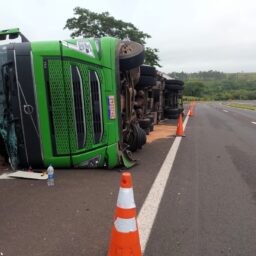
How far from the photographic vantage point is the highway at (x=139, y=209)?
2.86 metres

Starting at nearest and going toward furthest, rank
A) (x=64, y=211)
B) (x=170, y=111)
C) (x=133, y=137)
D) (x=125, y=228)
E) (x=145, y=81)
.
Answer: (x=125, y=228)
(x=64, y=211)
(x=133, y=137)
(x=145, y=81)
(x=170, y=111)

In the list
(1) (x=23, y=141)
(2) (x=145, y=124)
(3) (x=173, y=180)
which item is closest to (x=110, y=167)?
(3) (x=173, y=180)

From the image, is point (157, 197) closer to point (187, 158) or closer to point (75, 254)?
point (75, 254)

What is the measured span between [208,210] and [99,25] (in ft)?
88.7

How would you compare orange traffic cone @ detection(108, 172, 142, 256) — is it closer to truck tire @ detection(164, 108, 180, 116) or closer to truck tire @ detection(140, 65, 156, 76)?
truck tire @ detection(140, 65, 156, 76)

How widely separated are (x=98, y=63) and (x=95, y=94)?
524 millimetres

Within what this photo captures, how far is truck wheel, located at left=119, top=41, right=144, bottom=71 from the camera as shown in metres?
5.80

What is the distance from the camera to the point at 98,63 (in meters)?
5.32

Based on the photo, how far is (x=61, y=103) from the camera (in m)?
5.15

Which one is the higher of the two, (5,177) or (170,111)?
(5,177)

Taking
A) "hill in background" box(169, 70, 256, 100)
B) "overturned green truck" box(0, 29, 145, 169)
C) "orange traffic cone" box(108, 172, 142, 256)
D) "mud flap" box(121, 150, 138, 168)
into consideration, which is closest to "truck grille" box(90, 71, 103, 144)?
"overturned green truck" box(0, 29, 145, 169)

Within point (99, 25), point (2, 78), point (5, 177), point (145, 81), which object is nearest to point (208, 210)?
point (5, 177)

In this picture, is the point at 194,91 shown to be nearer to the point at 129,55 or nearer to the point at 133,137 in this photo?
the point at 133,137

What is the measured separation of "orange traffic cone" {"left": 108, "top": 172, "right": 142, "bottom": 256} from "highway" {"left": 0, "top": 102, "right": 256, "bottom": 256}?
30 centimetres
